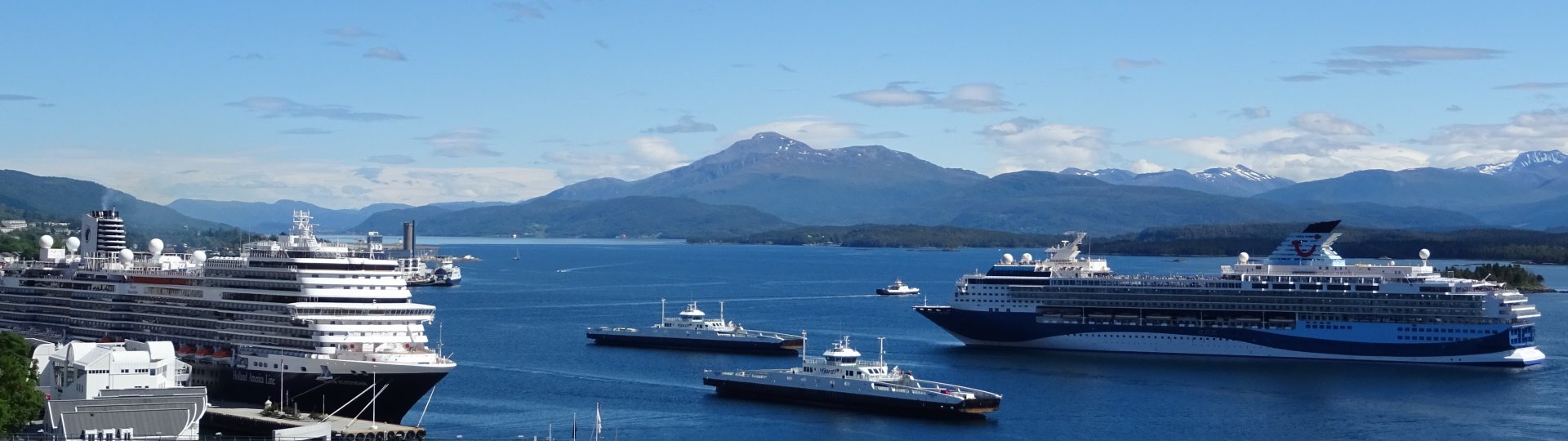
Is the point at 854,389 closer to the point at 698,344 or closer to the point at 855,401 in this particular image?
the point at 855,401

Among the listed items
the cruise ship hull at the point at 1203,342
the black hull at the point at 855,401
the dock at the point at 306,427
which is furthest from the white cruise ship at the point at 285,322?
the cruise ship hull at the point at 1203,342

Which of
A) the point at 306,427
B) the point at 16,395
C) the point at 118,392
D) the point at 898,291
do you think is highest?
the point at 898,291

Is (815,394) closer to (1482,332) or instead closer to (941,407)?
(941,407)

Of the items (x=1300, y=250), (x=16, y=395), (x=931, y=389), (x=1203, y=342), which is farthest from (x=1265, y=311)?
(x=16, y=395)

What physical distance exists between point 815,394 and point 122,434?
17.0m

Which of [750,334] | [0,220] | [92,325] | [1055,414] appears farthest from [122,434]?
[0,220]

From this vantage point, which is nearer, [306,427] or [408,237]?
[306,427]

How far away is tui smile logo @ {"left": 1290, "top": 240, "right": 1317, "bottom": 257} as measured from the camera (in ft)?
183

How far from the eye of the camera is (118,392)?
33.1 metres

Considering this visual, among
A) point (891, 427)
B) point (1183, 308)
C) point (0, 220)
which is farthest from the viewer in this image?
point (0, 220)

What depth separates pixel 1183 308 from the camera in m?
56.0

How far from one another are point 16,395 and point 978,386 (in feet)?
79.3

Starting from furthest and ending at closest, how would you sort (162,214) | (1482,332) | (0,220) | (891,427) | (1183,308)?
1. (162,214)
2. (0,220)
3. (1183,308)
4. (1482,332)
5. (891,427)

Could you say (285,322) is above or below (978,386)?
above
